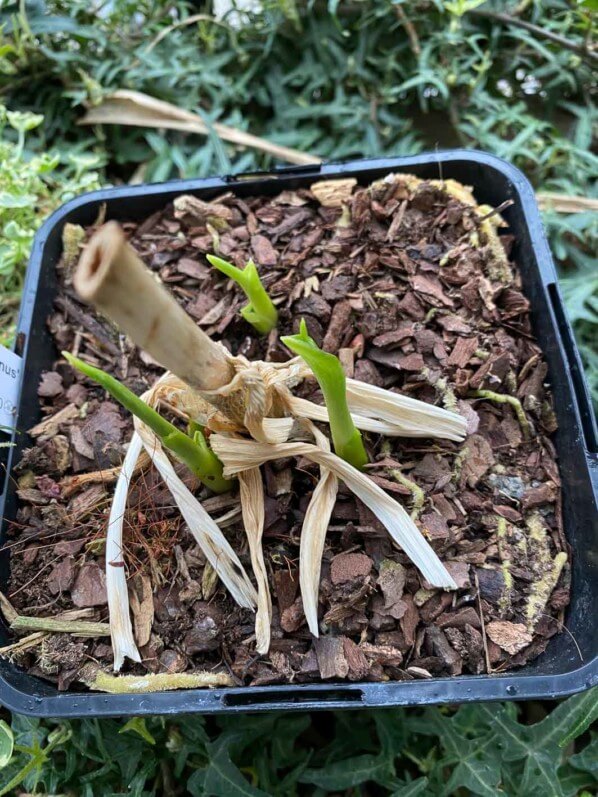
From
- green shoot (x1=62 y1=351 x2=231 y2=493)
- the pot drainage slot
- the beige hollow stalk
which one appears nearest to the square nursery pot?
the pot drainage slot

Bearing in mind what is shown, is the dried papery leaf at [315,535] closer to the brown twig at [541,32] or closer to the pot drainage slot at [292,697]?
the pot drainage slot at [292,697]

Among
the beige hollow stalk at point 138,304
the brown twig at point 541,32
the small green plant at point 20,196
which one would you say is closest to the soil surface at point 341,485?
the small green plant at point 20,196

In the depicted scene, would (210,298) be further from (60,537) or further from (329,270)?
(60,537)

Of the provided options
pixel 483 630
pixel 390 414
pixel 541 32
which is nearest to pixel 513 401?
pixel 390 414

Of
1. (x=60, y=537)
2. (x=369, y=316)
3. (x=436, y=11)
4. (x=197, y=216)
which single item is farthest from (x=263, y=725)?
(x=436, y=11)

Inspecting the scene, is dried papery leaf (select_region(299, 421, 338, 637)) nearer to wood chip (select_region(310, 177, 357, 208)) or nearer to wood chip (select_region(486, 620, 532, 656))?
wood chip (select_region(486, 620, 532, 656))
